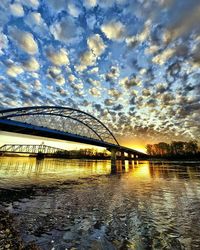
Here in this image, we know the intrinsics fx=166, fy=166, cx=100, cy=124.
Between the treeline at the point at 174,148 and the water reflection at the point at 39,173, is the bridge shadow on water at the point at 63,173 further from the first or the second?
the treeline at the point at 174,148

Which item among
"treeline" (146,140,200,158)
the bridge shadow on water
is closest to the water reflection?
the bridge shadow on water

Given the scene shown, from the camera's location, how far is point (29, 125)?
4759 cm

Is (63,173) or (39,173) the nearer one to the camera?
(39,173)

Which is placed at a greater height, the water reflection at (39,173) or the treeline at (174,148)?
the treeline at (174,148)

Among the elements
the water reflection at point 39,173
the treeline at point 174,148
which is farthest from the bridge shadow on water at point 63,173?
the treeline at point 174,148

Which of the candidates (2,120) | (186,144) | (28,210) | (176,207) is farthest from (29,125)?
(186,144)

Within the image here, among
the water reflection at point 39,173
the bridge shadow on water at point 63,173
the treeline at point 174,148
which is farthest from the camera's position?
the treeline at point 174,148

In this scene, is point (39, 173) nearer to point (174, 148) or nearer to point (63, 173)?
point (63, 173)

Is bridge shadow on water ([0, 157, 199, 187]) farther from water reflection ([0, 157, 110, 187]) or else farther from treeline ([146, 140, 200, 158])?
treeline ([146, 140, 200, 158])

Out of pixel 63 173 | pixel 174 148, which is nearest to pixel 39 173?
pixel 63 173

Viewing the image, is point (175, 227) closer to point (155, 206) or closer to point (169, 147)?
point (155, 206)

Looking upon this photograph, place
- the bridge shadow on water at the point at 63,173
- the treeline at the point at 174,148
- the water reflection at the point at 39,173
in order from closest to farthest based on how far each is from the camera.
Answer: the water reflection at the point at 39,173 < the bridge shadow on water at the point at 63,173 < the treeline at the point at 174,148

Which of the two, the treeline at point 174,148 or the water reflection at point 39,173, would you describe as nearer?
the water reflection at point 39,173

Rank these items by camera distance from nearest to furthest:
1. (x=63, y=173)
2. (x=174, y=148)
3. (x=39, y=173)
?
(x=39, y=173), (x=63, y=173), (x=174, y=148)
